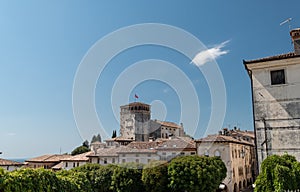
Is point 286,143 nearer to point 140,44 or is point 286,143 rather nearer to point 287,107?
point 287,107

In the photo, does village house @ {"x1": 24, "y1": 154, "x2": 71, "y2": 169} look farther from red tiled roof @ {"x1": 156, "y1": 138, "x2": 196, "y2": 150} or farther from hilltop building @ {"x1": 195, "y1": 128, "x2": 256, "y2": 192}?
hilltop building @ {"x1": 195, "y1": 128, "x2": 256, "y2": 192}

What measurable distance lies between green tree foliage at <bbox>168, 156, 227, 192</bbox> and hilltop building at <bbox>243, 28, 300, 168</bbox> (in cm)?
1049

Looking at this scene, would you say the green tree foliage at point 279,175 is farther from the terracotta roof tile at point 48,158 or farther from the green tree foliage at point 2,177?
the terracotta roof tile at point 48,158

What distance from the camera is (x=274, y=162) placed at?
11109mm

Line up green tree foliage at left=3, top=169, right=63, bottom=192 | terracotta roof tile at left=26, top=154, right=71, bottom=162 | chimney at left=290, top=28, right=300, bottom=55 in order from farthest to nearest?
terracotta roof tile at left=26, top=154, right=71, bottom=162
chimney at left=290, top=28, right=300, bottom=55
green tree foliage at left=3, top=169, right=63, bottom=192

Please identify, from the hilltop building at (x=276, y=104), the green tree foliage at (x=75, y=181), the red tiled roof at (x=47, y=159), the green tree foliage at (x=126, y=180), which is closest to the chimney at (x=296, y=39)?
the hilltop building at (x=276, y=104)

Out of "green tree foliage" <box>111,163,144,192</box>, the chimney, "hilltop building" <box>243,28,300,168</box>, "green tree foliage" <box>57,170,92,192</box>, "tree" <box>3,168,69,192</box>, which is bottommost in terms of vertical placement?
"green tree foliage" <box>111,163,144,192</box>

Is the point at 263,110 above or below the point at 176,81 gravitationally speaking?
below

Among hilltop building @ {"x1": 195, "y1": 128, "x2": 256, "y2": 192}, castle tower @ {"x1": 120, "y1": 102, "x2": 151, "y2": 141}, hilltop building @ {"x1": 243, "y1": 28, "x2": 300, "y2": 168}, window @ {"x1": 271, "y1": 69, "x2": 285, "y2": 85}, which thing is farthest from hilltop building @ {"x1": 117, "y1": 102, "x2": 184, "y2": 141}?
window @ {"x1": 271, "y1": 69, "x2": 285, "y2": 85}

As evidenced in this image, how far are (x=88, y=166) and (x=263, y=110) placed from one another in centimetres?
1942

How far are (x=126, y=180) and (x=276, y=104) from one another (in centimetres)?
1622

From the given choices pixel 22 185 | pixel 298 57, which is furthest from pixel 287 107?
pixel 22 185

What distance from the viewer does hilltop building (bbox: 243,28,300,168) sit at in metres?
14.4

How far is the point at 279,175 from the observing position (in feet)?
34.5
